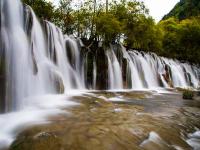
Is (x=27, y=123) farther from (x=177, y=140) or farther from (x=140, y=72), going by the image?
(x=140, y=72)

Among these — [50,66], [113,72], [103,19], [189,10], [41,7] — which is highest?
[189,10]

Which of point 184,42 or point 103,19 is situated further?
point 184,42

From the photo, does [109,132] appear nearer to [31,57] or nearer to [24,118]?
[24,118]

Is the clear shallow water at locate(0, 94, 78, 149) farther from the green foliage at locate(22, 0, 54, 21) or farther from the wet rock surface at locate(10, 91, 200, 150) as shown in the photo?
the green foliage at locate(22, 0, 54, 21)

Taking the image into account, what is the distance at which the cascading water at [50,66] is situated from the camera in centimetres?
995

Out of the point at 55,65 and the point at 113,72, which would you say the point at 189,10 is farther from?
the point at 55,65

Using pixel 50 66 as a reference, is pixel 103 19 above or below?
above

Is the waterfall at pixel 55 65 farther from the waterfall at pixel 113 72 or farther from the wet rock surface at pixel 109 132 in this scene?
the wet rock surface at pixel 109 132

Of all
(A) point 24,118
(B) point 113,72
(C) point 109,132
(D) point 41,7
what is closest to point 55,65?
(B) point 113,72

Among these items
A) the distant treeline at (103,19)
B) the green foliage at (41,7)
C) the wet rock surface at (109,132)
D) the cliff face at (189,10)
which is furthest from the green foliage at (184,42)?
the wet rock surface at (109,132)

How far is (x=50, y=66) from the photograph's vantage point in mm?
16359

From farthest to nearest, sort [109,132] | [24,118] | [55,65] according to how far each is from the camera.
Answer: [55,65] < [24,118] < [109,132]

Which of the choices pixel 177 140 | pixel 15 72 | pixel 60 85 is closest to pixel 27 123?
pixel 15 72

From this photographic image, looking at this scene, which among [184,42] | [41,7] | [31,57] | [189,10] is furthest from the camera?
[189,10]
